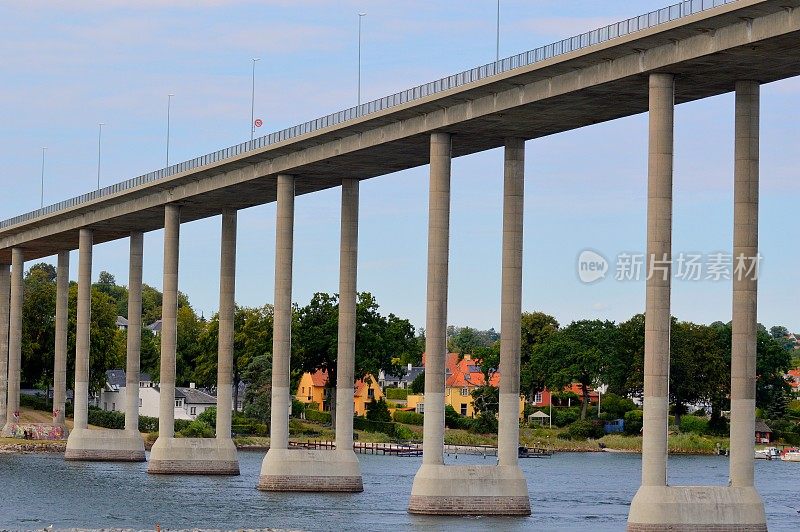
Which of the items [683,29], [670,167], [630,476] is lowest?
[630,476]

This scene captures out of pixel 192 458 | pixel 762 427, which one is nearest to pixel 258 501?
pixel 192 458

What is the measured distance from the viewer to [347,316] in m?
102

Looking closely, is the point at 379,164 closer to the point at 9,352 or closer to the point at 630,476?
the point at 630,476

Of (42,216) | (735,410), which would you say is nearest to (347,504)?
(735,410)

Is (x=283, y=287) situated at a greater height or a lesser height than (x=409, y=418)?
greater

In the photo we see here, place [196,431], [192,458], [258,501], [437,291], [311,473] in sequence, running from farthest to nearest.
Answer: [196,431]
[192,458]
[311,473]
[258,501]
[437,291]

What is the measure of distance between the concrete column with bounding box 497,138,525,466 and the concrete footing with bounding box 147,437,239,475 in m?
34.5

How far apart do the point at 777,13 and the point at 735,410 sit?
1712 centimetres

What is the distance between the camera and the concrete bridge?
67.6 metres

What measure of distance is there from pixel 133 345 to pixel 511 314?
56.2 metres

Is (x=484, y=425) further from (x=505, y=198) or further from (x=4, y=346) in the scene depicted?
(x=505, y=198)

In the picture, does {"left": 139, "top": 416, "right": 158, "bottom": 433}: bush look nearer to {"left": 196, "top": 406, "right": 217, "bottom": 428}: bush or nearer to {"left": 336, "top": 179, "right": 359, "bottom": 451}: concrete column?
{"left": 196, "top": 406, "right": 217, "bottom": 428}: bush

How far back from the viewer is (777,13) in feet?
208

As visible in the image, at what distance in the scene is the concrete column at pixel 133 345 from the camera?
132125 mm
